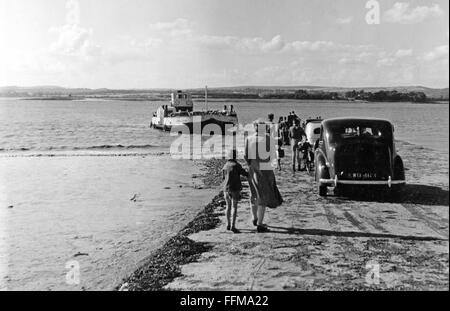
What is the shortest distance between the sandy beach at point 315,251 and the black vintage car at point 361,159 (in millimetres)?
540

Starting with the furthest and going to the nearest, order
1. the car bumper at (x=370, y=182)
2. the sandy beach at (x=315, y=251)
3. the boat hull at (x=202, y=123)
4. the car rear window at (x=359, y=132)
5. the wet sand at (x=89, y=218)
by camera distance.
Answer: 1. the boat hull at (x=202, y=123)
2. the car rear window at (x=359, y=132)
3. the car bumper at (x=370, y=182)
4. the wet sand at (x=89, y=218)
5. the sandy beach at (x=315, y=251)

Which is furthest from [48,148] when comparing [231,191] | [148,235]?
[231,191]

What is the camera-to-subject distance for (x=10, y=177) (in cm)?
1909

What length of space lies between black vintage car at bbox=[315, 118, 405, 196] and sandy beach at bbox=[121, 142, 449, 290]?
0.54 metres

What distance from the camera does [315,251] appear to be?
23.8ft

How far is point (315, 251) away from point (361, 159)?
446 centimetres

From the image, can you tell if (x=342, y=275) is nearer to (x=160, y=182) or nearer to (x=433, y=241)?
(x=433, y=241)

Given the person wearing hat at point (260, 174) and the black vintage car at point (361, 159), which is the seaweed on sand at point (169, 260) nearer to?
the person wearing hat at point (260, 174)

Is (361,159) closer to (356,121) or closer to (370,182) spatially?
(370,182)

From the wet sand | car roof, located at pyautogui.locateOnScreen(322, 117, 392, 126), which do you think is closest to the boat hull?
the wet sand

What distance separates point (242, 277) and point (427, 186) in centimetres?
889

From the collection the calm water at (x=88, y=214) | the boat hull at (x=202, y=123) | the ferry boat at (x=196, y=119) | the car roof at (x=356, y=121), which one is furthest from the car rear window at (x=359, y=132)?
the ferry boat at (x=196, y=119)

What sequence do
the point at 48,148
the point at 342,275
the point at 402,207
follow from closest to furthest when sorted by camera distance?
1. the point at 342,275
2. the point at 402,207
3. the point at 48,148

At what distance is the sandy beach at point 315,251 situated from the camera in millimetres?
5984
